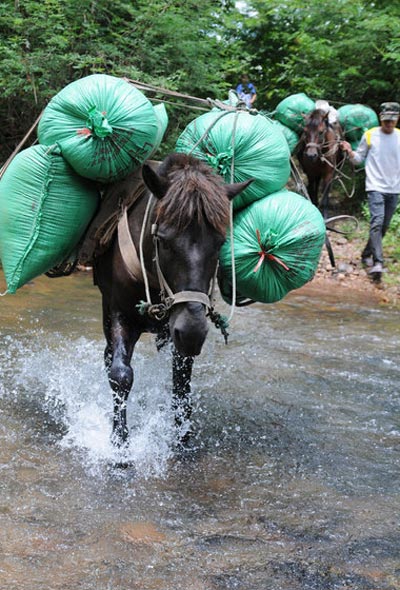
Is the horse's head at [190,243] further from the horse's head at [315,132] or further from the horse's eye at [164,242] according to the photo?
the horse's head at [315,132]

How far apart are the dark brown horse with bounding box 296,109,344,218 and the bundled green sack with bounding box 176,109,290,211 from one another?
641cm

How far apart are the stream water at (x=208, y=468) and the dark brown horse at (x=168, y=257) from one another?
52 centimetres

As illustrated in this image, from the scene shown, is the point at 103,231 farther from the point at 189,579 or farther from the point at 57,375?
the point at 189,579

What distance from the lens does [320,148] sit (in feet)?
32.9

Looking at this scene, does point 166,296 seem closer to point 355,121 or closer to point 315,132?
point 315,132

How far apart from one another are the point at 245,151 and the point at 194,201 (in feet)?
2.51

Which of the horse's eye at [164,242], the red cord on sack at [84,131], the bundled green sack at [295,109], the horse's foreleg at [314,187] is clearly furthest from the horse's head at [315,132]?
the horse's eye at [164,242]

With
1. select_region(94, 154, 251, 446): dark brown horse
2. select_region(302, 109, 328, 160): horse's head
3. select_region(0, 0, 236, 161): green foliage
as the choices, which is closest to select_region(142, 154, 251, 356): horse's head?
select_region(94, 154, 251, 446): dark brown horse

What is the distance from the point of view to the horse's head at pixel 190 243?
311cm

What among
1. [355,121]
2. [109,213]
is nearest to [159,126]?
[109,213]

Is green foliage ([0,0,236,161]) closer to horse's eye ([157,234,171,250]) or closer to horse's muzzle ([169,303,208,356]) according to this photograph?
horse's eye ([157,234,171,250])

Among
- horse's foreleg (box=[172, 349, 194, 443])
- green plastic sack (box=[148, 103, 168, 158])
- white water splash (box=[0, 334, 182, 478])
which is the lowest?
white water splash (box=[0, 334, 182, 478])

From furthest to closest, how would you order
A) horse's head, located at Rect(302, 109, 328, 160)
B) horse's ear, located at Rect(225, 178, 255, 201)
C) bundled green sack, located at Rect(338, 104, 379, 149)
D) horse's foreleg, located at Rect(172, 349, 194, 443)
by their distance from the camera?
bundled green sack, located at Rect(338, 104, 379, 149) → horse's head, located at Rect(302, 109, 328, 160) → horse's foreleg, located at Rect(172, 349, 194, 443) → horse's ear, located at Rect(225, 178, 255, 201)

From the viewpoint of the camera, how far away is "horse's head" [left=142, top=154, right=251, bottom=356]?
3105 millimetres
